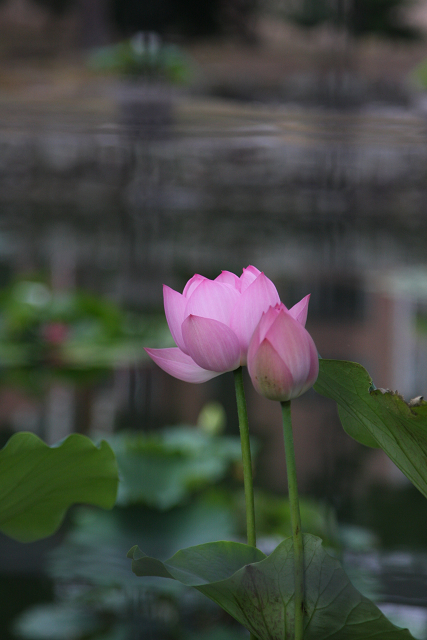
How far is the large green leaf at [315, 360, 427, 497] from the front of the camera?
15 centimetres

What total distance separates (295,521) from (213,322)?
5 centimetres

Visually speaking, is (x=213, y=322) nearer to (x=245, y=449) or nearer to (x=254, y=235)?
(x=245, y=449)

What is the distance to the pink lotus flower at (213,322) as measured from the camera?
0.13 m

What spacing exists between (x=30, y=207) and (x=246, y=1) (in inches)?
69.5

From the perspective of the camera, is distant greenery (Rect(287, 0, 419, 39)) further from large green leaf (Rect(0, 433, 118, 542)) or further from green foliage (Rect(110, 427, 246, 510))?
large green leaf (Rect(0, 433, 118, 542))

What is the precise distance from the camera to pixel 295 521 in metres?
0.13

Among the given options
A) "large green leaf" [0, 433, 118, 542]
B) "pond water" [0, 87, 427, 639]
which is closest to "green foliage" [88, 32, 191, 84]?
"pond water" [0, 87, 427, 639]

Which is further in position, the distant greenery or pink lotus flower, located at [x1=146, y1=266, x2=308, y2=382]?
the distant greenery

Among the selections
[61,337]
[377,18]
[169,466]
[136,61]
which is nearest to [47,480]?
[169,466]

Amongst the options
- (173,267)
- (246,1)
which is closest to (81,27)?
(246,1)

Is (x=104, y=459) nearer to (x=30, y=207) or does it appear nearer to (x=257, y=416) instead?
(x=257, y=416)

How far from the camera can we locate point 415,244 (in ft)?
8.70

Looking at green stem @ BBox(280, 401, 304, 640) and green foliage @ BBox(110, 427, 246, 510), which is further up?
green stem @ BBox(280, 401, 304, 640)

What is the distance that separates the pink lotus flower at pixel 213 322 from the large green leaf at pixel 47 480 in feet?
0.17
